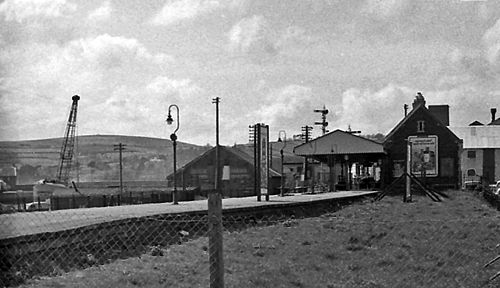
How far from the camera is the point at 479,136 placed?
7269cm

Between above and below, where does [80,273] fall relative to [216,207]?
below

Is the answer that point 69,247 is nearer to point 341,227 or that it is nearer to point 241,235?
point 241,235

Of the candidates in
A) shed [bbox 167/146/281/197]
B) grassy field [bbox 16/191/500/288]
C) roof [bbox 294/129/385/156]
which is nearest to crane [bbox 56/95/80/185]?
shed [bbox 167/146/281/197]

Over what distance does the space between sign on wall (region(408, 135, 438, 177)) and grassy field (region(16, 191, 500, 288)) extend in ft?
139

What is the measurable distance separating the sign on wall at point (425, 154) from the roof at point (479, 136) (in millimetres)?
16344

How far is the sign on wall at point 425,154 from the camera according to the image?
55.0 m

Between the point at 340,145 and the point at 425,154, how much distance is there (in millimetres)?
7262

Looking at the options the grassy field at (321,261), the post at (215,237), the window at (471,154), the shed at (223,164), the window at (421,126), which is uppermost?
the window at (421,126)

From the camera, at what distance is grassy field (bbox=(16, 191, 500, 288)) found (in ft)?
27.5

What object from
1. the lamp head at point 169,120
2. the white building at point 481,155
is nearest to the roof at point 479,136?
the white building at point 481,155

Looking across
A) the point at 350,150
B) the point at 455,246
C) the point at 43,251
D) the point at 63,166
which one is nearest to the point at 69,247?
the point at 43,251

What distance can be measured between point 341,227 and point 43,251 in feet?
19.9

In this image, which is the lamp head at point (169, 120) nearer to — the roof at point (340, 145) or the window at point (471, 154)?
the roof at point (340, 145)

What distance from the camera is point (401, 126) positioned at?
5681cm
